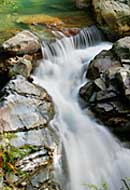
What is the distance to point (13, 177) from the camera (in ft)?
18.0

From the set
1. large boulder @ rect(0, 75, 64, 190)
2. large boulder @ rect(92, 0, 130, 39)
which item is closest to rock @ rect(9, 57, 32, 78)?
large boulder @ rect(0, 75, 64, 190)

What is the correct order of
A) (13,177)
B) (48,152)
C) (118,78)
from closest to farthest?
(13,177)
(48,152)
(118,78)

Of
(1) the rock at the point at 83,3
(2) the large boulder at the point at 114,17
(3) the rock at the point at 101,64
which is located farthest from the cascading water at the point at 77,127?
(1) the rock at the point at 83,3

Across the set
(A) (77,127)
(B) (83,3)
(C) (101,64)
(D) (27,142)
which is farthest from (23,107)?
(B) (83,3)

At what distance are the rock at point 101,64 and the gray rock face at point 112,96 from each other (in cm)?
5

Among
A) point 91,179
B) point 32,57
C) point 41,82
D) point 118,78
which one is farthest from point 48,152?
point 32,57

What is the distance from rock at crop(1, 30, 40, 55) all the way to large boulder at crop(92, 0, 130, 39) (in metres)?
2.17

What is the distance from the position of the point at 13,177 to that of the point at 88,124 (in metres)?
2.27

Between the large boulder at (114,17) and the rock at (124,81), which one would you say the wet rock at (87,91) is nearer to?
the rock at (124,81)

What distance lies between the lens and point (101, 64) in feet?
27.3

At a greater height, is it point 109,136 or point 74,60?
point 74,60

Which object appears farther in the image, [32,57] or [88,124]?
[32,57]

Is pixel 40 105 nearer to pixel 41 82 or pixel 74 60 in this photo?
pixel 41 82

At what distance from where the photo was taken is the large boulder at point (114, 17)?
9.78m
